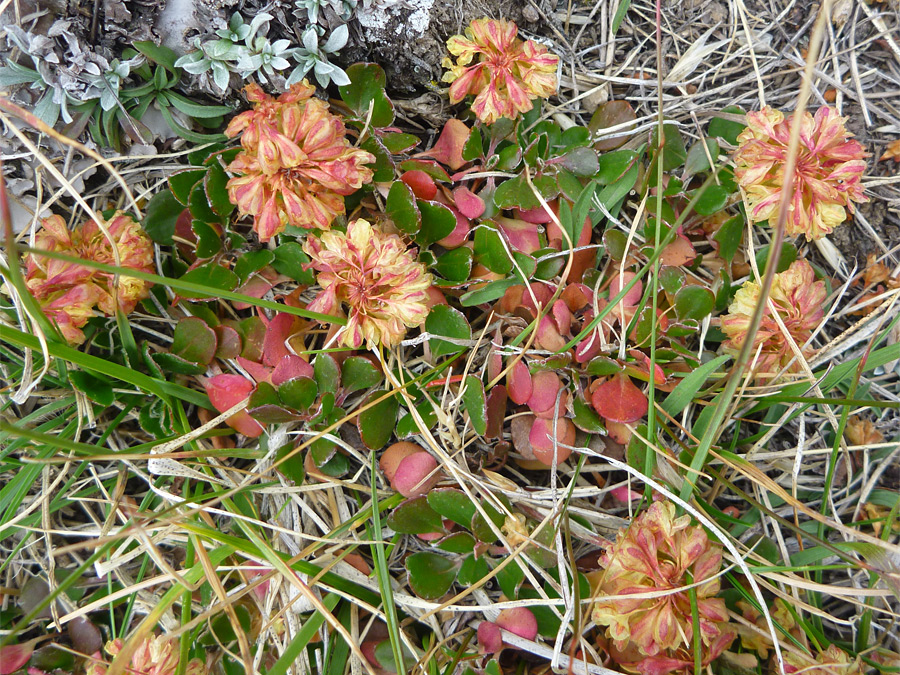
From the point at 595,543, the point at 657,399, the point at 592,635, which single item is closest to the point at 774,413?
the point at 657,399

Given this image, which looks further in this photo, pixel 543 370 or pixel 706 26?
pixel 706 26

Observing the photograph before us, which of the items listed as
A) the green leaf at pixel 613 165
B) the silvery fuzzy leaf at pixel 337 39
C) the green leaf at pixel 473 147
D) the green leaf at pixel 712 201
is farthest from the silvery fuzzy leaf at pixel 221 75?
the green leaf at pixel 712 201

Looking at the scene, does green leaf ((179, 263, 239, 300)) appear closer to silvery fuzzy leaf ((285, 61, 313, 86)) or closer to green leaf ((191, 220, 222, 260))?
green leaf ((191, 220, 222, 260))

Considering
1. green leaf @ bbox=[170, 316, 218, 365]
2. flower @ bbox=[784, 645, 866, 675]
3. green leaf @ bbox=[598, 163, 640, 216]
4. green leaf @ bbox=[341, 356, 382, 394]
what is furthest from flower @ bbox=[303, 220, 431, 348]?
flower @ bbox=[784, 645, 866, 675]

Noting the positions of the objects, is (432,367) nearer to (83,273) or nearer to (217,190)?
(217,190)

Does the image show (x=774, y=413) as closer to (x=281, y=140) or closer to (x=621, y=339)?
(x=621, y=339)

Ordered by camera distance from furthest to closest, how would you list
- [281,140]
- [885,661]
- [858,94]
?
[858,94]
[885,661]
[281,140]

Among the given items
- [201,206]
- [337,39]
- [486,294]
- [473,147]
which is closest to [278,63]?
[337,39]
